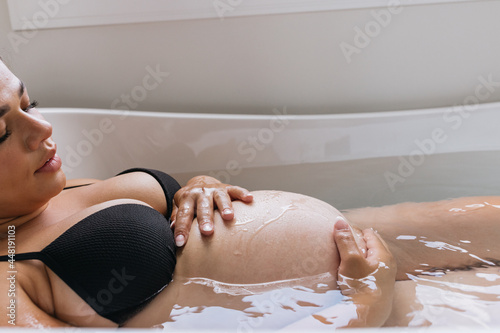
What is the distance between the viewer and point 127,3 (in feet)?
5.21

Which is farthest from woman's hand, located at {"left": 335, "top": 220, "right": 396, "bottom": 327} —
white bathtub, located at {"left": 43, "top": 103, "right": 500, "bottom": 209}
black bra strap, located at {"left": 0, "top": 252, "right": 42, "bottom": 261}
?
white bathtub, located at {"left": 43, "top": 103, "right": 500, "bottom": 209}

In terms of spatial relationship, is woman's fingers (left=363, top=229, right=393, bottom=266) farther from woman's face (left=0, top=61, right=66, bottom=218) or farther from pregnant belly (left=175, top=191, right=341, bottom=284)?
woman's face (left=0, top=61, right=66, bottom=218)

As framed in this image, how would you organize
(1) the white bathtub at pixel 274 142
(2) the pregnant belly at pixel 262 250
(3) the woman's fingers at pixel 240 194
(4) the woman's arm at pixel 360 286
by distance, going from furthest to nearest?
1. (1) the white bathtub at pixel 274 142
2. (3) the woman's fingers at pixel 240 194
3. (2) the pregnant belly at pixel 262 250
4. (4) the woman's arm at pixel 360 286

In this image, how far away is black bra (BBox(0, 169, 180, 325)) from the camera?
748mm

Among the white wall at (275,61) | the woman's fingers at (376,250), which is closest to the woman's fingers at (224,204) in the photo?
the woman's fingers at (376,250)

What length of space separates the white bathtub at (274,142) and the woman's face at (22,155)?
2.29 ft

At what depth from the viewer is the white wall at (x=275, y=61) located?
1.59 meters

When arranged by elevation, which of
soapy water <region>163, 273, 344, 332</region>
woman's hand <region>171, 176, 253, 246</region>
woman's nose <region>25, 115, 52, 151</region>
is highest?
woman's nose <region>25, 115, 52, 151</region>

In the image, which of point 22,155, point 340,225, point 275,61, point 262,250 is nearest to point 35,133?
point 22,155

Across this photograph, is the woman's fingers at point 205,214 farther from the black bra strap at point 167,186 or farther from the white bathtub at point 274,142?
the white bathtub at point 274,142

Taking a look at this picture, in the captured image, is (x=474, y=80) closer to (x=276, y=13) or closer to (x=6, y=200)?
(x=276, y=13)

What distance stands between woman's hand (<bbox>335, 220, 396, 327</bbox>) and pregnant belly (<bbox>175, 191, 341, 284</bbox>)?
0.02 metres

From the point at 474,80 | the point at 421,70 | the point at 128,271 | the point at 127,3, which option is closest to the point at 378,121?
the point at 421,70

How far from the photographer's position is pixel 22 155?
769 millimetres
